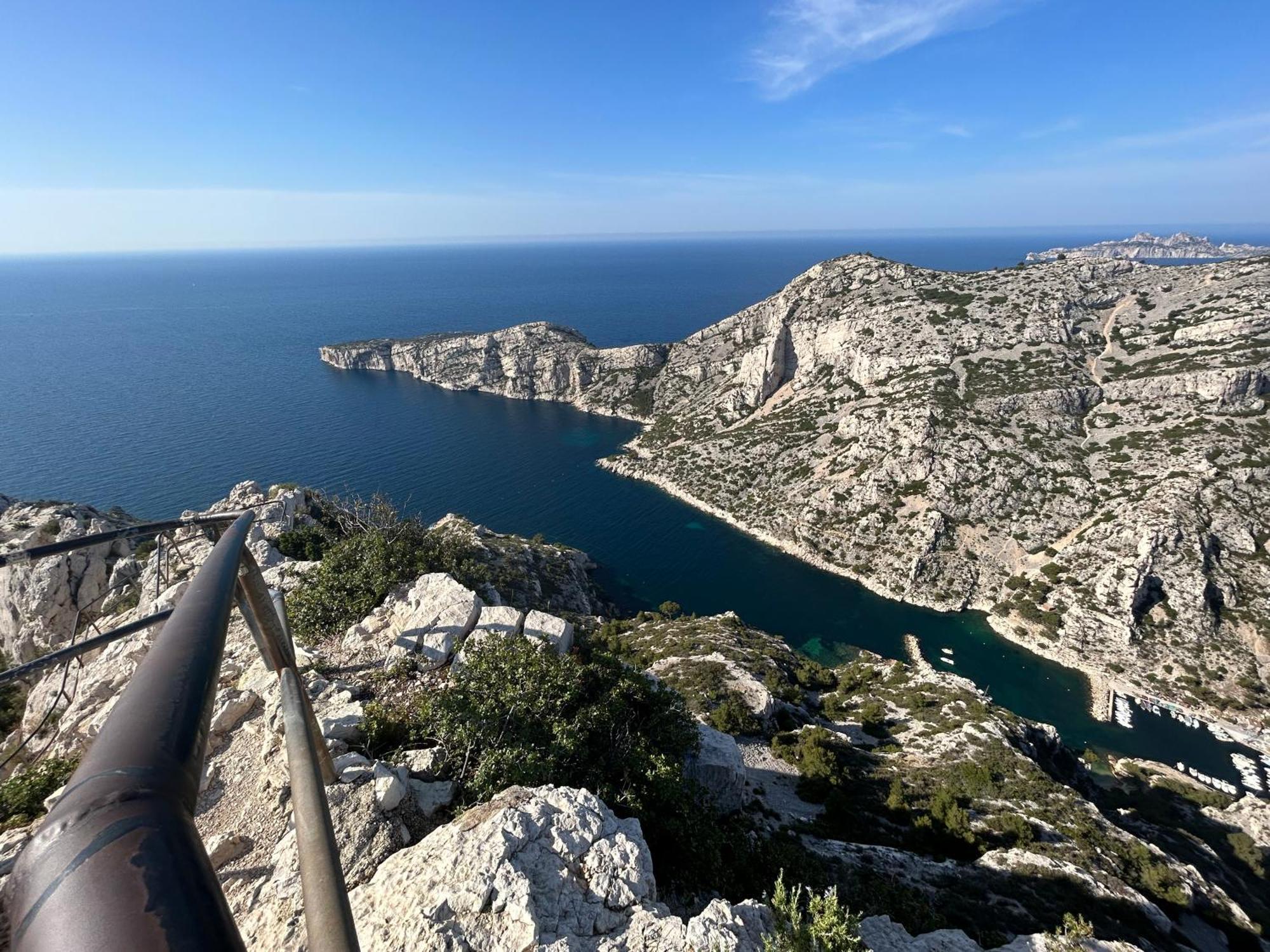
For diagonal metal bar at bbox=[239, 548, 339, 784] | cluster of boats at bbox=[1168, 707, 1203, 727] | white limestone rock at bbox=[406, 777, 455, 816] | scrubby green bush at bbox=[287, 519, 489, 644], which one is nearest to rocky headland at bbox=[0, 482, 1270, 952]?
white limestone rock at bbox=[406, 777, 455, 816]

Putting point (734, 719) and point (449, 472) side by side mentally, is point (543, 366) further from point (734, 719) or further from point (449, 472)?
point (734, 719)

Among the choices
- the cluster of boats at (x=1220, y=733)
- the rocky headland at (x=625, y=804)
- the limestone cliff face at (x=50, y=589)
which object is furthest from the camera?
the cluster of boats at (x=1220, y=733)

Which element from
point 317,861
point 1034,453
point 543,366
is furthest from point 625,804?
point 543,366

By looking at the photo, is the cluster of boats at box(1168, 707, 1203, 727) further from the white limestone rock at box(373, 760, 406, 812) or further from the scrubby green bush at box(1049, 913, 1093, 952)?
the white limestone rock at box(373, 760, 406, 812)

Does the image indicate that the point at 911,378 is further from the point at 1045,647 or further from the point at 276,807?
the point at 276,807

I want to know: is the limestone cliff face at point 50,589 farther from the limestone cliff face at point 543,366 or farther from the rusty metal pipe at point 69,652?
the limestone cliff face at point 543,366

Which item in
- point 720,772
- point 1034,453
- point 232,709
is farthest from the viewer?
point 1034,453

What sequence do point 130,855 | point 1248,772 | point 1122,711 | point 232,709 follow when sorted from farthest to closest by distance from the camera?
point 1122,711 < point 1248,772 < point 232,709 < point 130,855

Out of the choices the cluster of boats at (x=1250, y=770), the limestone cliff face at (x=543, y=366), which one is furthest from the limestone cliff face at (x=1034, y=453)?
A: the limestone cliff face at (x=543, y=366)
